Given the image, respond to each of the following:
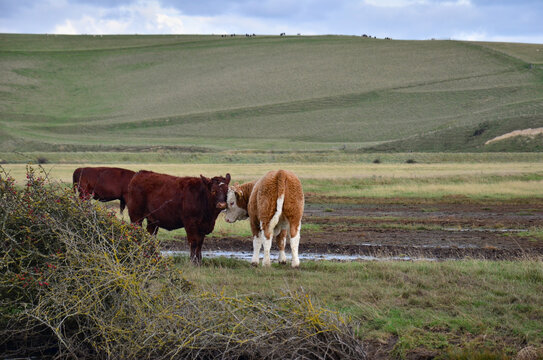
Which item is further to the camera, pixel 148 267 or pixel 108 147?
pixel 108 147

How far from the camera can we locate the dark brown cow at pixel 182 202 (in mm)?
12742

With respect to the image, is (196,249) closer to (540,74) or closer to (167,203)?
(167,203)

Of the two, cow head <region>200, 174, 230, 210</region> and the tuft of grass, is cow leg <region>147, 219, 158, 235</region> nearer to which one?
cow head <region>200, 174, 230, 210</region>

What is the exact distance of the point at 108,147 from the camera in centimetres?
7119

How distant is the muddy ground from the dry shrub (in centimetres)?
696

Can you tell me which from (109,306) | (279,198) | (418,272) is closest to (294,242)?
(279,198)

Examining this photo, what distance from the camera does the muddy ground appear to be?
14.9 metres

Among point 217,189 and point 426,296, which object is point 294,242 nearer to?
point 217,189

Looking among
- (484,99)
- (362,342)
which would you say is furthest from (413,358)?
(484,99)

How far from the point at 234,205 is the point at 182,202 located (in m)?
1.09

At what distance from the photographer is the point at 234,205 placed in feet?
44.6

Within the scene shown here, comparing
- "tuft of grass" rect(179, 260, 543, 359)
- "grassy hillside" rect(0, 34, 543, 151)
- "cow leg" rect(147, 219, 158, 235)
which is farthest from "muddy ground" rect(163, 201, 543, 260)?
"grassy hillside" rect(0, 34, 543, 151)

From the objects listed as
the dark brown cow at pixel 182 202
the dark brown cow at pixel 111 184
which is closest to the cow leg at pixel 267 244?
the dark brown cow at pixel 182 202

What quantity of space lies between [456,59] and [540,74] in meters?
16.0
